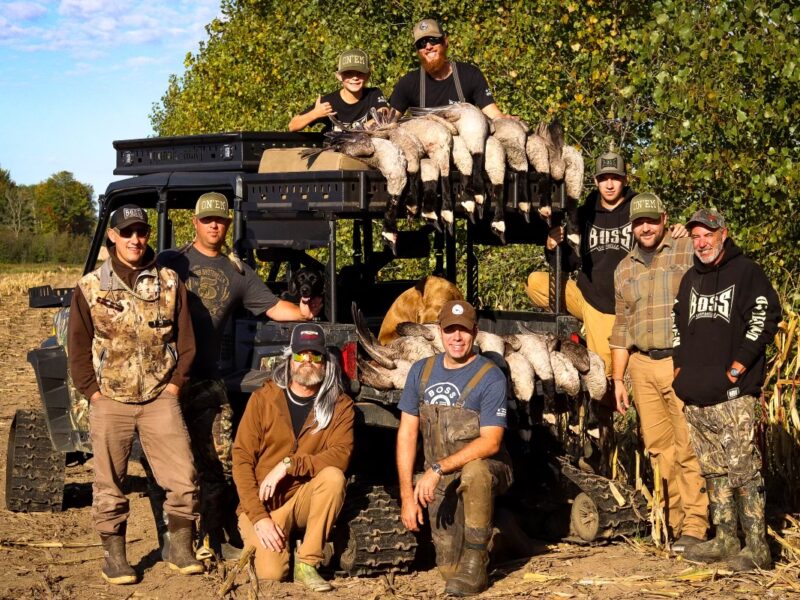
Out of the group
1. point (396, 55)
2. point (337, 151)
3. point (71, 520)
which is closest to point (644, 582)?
point (337, 151)

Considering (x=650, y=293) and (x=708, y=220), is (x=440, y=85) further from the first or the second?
(x=708, y=220)

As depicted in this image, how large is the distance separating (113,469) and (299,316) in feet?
4.82

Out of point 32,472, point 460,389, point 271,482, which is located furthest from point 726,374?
point 32,472

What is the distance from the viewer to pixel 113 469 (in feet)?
21.7

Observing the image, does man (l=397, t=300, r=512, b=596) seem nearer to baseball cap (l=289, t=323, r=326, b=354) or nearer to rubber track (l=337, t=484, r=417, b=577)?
rubber track (l=337, t=484, r=417, b=577)

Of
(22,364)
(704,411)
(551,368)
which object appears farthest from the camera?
(22,364)

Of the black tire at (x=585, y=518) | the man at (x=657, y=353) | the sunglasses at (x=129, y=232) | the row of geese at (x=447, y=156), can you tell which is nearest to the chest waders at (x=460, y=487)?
the black tire at (x=585, y=518)

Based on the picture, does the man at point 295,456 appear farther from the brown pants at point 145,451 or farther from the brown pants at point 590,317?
the brown pants at point 590,317

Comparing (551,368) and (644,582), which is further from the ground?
(551,368)

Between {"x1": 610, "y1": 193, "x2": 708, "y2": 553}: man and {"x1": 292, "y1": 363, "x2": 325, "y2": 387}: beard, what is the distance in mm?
2044

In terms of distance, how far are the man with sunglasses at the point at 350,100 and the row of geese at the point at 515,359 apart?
1.91 m

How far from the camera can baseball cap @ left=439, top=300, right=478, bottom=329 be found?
648cm

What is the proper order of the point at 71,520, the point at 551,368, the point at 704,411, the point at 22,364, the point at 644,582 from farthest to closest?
the point at 22,364
the point at 71,520
the point at 551,368
the point at 704,411
the point at 644,582

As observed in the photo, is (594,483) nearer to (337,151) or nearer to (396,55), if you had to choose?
(337,151)
